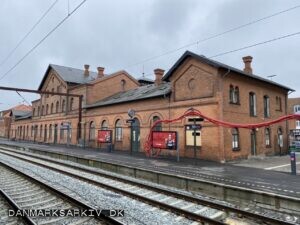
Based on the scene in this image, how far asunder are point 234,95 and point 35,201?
16971mm

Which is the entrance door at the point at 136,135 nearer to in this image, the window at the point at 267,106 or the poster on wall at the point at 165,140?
the poster on wall at the point at 165,140

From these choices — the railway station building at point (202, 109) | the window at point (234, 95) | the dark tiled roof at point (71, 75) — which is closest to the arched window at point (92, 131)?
the railway station building at point (202, 109)

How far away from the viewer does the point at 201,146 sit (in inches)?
781

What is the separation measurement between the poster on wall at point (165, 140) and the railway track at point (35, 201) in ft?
33.9

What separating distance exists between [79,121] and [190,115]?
19363 millimetres

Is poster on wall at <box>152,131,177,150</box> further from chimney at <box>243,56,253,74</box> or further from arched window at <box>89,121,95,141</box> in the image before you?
arched window at <box>89,121,95,141</box>

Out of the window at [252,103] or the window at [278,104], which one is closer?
the window at [252,103]

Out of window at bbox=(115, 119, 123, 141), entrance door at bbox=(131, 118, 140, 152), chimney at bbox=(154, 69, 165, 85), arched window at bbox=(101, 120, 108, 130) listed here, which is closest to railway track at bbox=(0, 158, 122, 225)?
entrance door at bbox=(131, 118, 140, 152)

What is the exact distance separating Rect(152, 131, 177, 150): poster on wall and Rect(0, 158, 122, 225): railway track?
10321 mm

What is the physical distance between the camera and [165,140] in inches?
792

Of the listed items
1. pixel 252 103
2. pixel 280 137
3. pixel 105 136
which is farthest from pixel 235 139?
pixel 105 136

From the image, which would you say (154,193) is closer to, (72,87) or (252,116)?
(252,116)

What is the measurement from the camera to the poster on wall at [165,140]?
64.2ft

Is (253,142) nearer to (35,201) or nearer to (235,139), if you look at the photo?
(235,139)
